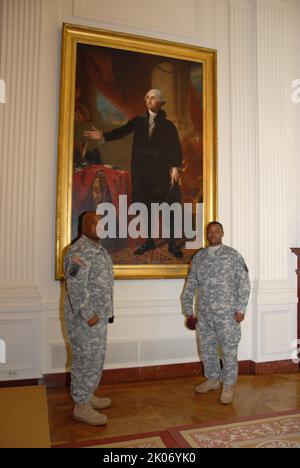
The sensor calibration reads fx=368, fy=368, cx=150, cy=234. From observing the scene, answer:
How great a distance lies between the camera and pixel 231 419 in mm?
3064

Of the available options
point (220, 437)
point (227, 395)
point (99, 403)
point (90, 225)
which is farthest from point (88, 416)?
point (90, 225)

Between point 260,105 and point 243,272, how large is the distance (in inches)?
95.7

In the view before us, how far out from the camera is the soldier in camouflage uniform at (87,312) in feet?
9.36

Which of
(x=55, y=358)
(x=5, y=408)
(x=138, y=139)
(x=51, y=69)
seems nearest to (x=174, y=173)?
(x=138, y=139)

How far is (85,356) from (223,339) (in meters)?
1.33

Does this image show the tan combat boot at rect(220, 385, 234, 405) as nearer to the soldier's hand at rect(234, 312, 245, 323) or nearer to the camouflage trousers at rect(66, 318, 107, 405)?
the soldier's hand at rect(234, 312, 245, 323)

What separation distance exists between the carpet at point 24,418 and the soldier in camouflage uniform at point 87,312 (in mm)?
321

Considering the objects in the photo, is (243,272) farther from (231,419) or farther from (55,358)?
(55,358)

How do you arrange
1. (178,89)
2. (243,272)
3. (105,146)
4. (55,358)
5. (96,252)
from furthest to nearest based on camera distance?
(178,89) < (105,146) < (55,358) < (243,272) < (96,252)

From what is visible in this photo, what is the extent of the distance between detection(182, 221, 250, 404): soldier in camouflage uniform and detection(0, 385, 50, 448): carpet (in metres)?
1.54

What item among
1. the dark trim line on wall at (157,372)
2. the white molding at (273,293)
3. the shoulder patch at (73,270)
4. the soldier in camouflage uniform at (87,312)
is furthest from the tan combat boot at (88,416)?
the white molding at (273,293)

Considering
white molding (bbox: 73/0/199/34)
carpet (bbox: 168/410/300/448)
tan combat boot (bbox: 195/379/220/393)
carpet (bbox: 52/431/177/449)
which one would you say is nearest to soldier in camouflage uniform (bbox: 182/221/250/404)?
tan combat boot (bbox: 195/379/220/393)

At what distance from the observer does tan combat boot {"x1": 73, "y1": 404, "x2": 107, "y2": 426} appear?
2.92 meters

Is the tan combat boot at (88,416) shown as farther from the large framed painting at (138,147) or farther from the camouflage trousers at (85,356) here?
the large framed painting at (138,147)
